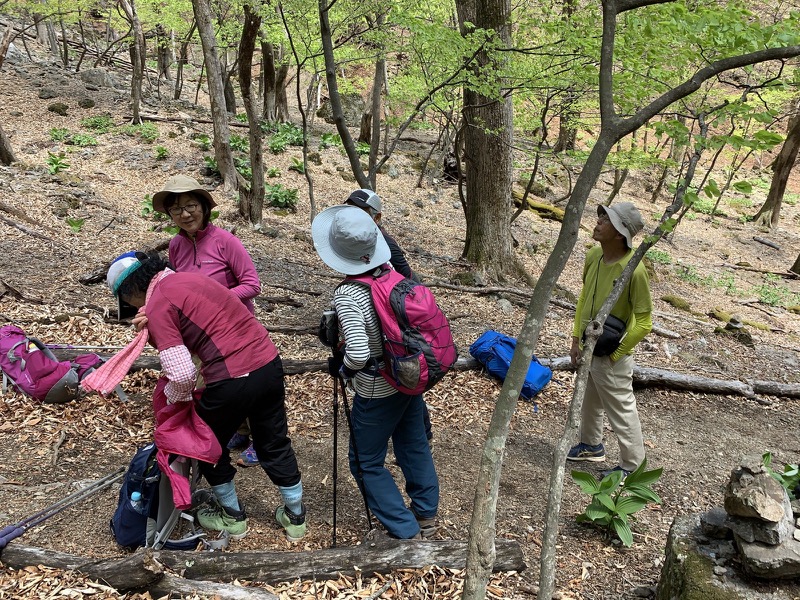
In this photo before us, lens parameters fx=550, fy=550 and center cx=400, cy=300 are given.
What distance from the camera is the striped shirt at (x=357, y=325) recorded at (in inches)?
102

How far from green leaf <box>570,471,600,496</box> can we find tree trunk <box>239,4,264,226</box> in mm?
7126

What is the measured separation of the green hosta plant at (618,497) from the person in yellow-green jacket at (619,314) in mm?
392

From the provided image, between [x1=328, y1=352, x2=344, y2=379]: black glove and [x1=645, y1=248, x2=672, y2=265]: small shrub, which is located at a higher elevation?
[x1=328, y1=352, x2=344, y2=379]: black glove

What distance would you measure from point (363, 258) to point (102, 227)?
278 inches

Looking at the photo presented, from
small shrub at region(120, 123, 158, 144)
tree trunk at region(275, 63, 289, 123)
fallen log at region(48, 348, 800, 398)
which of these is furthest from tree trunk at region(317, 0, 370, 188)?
tree trunk at region(275, 63, 289, 123)

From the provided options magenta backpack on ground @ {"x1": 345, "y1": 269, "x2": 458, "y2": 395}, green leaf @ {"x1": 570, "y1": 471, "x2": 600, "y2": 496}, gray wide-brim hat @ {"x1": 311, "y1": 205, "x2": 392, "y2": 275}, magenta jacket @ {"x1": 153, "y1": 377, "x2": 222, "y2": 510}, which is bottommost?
green leaf @ {"x1": 570, "y1": 471, "x2": 600, "y2": 496}

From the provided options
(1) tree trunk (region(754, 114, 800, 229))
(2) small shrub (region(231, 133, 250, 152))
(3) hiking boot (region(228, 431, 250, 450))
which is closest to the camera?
(3) hiking boot (region(228, 431, 250, 450))

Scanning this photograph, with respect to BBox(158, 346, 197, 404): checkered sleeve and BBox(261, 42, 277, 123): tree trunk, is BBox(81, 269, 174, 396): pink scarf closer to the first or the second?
BBox(158, 346, 197, 404): checkered sleeve

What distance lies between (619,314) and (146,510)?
304cm

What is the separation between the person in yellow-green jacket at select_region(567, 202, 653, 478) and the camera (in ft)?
11.4

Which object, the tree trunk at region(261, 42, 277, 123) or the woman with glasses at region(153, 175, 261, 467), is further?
the tree trunk at region(261, 42, 277, 123)

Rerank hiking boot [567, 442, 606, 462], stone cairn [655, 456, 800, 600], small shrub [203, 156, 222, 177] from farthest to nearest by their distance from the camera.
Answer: small shrub [203, 156, 222, 177], hiking boot [567, 442, 606, 462], stone cairn [655, 456, 800, 600]

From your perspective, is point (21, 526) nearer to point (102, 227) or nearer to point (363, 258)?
point (363, 258)

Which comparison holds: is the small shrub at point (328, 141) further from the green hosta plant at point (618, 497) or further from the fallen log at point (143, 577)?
the fallen log at point (143, 577)
